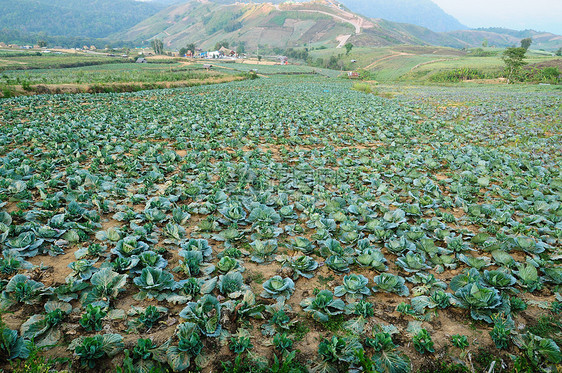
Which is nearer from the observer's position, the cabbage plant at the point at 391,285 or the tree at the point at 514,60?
the cabbage plant at the point at 391,285

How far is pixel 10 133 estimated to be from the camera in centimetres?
977

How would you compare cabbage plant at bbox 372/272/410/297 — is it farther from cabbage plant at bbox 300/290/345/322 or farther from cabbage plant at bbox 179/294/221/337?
cabbage plant at bbox 179/294/221/337

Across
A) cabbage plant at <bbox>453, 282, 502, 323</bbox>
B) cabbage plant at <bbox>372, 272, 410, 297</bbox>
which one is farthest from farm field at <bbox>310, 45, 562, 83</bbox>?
cabbage plant at <bbox>372, 272, 410, 297</bbox>

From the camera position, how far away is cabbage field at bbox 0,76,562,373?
8.75ft

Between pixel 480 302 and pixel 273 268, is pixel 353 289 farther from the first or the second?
pixel 480 302

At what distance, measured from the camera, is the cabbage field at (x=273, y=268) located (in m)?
2.67

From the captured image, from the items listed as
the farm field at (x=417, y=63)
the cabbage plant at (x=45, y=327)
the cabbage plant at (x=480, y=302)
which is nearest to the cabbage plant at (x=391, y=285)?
the cabbage plant at (x=480, y=302)

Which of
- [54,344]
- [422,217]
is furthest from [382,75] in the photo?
[54,344]

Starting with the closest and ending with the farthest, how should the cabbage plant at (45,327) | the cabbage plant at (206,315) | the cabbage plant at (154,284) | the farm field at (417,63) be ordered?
1. the cabbage plant at (45,327)
2. the cabbage plant at (206,315)
3. the cabbage plant at (154,284)
4. the farm field at (417,63)

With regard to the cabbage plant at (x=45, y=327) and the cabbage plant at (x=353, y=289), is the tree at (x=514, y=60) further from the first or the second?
the cabbage plant at (x=45, y=327)

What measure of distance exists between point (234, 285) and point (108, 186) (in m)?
4.14

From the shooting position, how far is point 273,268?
4.01 metres

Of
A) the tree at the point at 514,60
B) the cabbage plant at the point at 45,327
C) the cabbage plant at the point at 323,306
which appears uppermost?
the tree at the point at 514,60

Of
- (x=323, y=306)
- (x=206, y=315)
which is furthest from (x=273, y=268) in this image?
(x=206, y=315)
